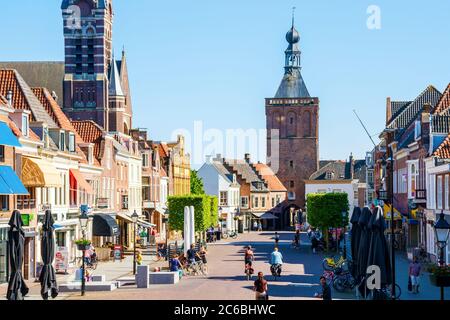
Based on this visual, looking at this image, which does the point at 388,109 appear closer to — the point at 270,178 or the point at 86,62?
the point at 86,62

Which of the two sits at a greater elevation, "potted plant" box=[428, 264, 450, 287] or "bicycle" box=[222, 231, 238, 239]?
"potted plant" box=[428, 264, 450, 287]

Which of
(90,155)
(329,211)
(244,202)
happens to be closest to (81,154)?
(90,155)

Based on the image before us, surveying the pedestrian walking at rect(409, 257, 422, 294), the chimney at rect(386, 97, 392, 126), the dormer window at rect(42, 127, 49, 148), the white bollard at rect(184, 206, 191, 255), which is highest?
the chimney at rect(386, 97, 392, 126)

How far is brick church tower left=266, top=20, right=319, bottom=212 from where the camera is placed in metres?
139

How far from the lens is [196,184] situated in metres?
114

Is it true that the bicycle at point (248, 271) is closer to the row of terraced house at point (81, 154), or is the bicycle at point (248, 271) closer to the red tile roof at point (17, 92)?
the row of terraced house at point (81, 154)

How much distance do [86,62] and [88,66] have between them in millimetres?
527

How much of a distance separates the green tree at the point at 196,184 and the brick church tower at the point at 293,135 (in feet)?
78.4

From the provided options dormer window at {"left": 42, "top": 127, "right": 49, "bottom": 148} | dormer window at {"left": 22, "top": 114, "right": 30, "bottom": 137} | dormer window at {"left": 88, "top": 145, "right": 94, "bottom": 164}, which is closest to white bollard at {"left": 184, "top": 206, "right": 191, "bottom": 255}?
dormer window at {"left": 42, "top": 127, "right": 49, "bottom": 148}

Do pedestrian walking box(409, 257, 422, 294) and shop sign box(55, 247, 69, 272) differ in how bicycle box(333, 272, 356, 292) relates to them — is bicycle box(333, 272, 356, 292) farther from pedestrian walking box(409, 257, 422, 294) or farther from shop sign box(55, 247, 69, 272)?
shop sign box(55, 247, 69, 272)

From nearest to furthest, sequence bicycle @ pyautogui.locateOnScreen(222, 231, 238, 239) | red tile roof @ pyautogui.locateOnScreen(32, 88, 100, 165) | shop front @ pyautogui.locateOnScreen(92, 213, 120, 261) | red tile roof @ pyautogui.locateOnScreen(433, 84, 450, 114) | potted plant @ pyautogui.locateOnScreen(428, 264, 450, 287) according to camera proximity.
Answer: potted plant @ pyautogui.locateOnScreen(428, 264, 450, 287), red tile roof @ pyautogui.locateOnScreen(433, 84, 450, 114), red tile roof @ pyautogui.locateOnScreen(32, 88, 100, 165), shop front @ pyautogui.locateOnScreen(92, 213, 120, 261), bicycle @ pyautogui.locateOnScreen(222, 231, 238, 239)

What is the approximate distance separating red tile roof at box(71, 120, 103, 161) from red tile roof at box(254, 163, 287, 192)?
66.2 metres

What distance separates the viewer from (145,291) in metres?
35.3
